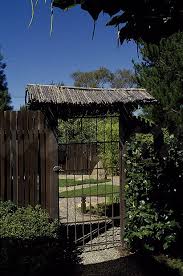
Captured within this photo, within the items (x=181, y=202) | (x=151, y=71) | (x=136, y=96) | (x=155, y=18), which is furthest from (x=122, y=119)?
(x=151, y=71)

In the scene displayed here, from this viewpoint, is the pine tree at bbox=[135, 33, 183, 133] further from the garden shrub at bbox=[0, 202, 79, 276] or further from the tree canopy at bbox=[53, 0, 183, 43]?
the tree canopy at bbox=[53, 0, 183, 43]

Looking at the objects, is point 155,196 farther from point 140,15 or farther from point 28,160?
point 140,15

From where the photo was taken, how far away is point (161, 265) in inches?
237

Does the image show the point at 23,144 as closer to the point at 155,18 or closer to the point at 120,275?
the point at 120,275

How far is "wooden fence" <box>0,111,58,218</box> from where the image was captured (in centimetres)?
633

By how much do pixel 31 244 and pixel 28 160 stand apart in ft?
4.68

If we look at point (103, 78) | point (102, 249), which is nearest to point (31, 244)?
point (102, 249)

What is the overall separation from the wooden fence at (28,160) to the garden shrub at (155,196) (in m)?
1.30

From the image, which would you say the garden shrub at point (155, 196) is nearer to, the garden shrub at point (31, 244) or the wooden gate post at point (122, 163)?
the wooden gate post at point (122, 163)

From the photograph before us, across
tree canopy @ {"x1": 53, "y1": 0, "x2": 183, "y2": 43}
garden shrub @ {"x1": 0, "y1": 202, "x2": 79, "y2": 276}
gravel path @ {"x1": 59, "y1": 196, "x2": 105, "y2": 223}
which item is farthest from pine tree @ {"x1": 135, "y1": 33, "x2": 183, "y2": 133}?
tree canopy @ {"x1": 53, "y1": 0, "x2": 183, "y2": 43}

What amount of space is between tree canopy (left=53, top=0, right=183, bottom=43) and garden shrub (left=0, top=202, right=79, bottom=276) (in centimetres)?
404

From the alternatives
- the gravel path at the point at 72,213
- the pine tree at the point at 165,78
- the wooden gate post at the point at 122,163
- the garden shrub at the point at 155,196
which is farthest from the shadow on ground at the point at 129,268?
the pine tree at the point at 165,78

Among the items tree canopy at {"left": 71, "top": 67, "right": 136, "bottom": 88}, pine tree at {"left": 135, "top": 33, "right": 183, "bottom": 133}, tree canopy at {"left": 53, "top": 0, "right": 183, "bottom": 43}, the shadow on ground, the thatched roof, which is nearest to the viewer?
tree canopy at {"left": 53, "top": 0, "right": 183, "bottom": 43}

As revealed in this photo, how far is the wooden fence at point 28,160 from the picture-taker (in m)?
6.33
